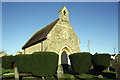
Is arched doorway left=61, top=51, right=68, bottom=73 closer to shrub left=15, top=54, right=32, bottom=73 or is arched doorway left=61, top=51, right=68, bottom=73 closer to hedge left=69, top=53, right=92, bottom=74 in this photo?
hedge left=69, top=53, right=92, bottom=74

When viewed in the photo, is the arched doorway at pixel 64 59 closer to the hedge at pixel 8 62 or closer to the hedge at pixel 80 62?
the hedge at pixel 80 62

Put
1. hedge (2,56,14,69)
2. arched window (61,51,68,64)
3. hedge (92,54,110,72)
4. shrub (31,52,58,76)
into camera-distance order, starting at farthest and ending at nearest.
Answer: hedge (2,56,14,69), arched window (61,51,68,64), hedge (92,54,110,72), shrub (31,52,58,76)

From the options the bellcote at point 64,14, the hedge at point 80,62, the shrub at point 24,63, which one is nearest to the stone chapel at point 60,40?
the bellcote at point 64,14

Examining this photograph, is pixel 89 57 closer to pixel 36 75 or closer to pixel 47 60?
pixel 47 60

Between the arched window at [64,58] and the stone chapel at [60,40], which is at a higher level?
the stone chapel at [60,40]

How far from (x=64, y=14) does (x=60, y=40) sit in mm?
5463

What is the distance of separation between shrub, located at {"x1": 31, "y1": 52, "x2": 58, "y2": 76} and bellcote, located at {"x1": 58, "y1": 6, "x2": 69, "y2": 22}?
1146 centimetres

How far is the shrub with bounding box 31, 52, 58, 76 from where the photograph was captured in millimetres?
14391

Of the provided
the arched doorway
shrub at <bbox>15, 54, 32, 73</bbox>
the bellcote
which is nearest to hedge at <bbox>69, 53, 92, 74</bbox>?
shrub at <bbox>15, 54, 32, 73</bbox>

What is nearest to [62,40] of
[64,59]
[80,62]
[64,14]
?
[64,59]

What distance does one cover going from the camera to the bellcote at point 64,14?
24.6 m

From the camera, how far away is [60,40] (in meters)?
22.9

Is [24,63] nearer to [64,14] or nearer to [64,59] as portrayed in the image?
[64,59]

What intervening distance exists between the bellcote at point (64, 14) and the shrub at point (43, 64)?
1146 cm
